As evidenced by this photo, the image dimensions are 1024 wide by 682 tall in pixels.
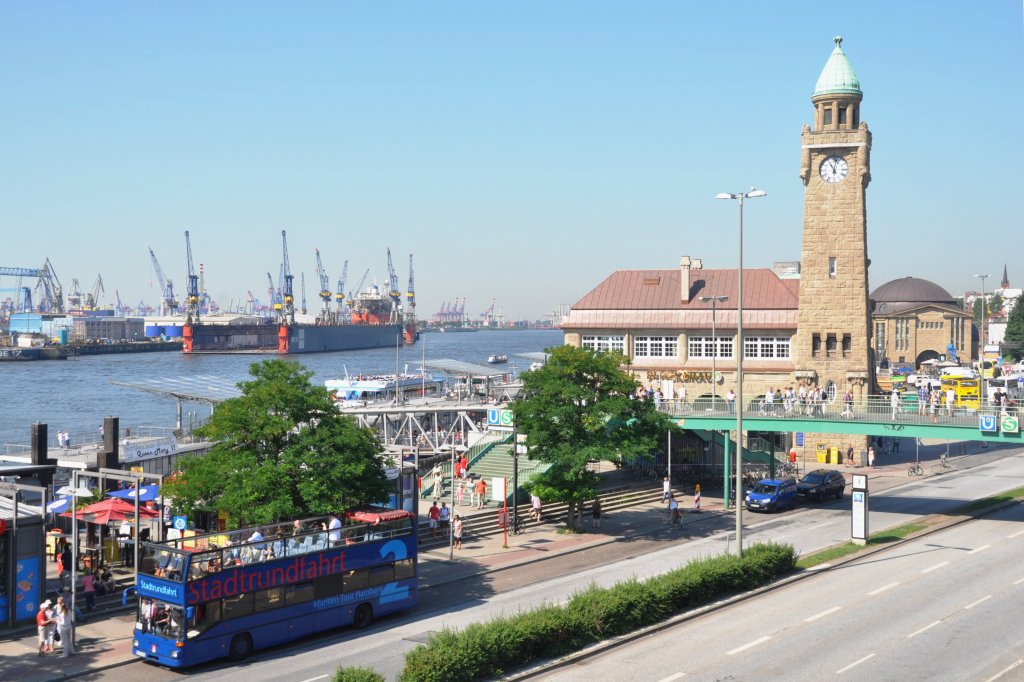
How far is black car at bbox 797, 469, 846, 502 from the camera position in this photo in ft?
164

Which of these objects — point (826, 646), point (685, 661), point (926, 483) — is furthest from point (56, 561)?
point (926, 483)

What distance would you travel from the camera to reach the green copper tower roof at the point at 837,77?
6347 centimetres

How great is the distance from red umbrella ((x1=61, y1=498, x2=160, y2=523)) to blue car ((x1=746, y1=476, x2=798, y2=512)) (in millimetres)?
27727

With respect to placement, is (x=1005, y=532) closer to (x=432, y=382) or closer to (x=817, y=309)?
(x=817, y=309)

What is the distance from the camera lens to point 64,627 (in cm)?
2523

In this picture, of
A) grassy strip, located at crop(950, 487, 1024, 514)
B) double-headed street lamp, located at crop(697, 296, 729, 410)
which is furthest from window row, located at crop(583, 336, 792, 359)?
grassy strip, located at crop(950, 487, 1024, 514)

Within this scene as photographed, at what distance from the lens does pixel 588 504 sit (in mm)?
47844

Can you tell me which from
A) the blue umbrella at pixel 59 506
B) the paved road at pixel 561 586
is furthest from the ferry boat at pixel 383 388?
the blue umbrella at pixel 59 506

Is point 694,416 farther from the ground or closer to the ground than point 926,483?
farther from the ground

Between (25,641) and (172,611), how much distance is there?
18.0ft

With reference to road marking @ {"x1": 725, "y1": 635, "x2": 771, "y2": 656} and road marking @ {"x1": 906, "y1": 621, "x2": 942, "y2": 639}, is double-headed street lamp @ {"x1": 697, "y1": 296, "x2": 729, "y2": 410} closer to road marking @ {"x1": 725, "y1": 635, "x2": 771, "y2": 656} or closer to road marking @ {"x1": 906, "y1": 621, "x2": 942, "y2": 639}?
road marking @ {"x1": 906, "y1": 621, "x2": 942, "y2": 639}

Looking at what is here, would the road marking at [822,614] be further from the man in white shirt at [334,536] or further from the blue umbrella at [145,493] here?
the blue umbrella at [145,493]

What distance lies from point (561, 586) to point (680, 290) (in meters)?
41.5

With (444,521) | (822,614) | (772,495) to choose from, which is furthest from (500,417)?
(822,614)
